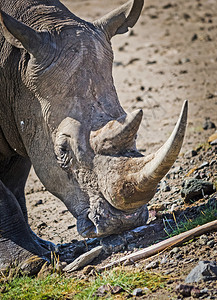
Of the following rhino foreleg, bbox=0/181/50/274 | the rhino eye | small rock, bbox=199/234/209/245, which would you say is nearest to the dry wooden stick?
small rock, bbox=199/234/209/245

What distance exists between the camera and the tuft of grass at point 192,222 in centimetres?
547

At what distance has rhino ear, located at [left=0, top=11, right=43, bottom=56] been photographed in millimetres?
5520

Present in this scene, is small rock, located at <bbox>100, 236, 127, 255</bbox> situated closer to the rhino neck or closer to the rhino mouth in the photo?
the rhino mouth

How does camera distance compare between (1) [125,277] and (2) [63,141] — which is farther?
(2) [63,141]

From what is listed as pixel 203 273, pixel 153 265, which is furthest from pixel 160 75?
pixel 203 273

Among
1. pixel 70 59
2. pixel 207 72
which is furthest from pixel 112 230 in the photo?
pixel 207 72

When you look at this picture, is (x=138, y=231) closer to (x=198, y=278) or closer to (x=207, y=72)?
(x=198, y=278)

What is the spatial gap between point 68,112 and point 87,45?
64 centimetres

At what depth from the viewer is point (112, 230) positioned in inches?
215

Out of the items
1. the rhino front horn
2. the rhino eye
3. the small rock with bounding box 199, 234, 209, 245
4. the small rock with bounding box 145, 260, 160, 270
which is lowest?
the small rock with bounding box 145, 260, 160, 270

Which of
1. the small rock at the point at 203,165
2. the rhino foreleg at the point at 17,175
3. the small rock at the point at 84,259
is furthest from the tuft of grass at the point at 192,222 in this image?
the rhino foreleg at the point at 17,175

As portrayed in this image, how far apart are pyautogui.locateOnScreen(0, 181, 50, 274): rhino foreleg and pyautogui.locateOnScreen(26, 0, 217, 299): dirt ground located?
0.86 metres

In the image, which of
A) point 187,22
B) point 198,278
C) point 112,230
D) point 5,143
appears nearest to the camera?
point 198,278

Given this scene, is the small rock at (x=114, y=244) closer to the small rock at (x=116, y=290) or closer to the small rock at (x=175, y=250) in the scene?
the small rock at (x=175, y=250)
